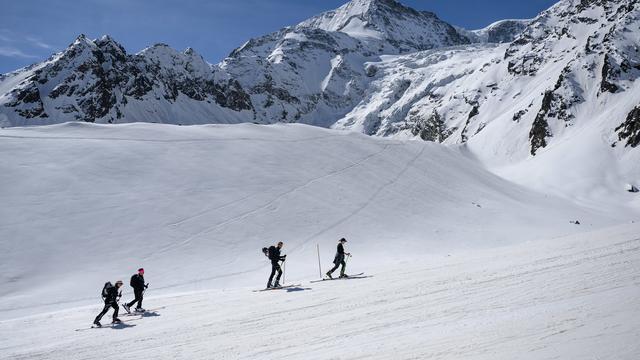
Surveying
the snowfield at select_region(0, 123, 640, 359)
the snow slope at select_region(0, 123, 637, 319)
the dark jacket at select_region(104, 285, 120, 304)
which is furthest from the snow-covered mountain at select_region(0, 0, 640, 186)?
the dark jacket at select_region(104, 285, 120, 304)

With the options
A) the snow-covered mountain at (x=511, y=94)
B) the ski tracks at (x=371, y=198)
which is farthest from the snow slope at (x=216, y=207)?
the snow-covered mountain at (x=511, y=94)

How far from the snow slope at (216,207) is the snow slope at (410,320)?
6511 mm

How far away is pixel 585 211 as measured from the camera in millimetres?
43875

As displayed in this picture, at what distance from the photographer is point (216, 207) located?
99.1 feet

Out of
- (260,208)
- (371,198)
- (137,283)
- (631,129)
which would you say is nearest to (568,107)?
(631,129)

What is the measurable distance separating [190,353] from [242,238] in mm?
17095

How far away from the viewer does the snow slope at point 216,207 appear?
22938 mm

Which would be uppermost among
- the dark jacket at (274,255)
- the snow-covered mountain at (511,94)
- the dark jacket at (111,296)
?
the snow-covered mountain at (511,94)

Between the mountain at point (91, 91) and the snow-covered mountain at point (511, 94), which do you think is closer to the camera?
the snow-covered mountain at point (511, 94)

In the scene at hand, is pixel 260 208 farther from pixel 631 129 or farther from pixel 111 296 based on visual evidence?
pixel 631 129

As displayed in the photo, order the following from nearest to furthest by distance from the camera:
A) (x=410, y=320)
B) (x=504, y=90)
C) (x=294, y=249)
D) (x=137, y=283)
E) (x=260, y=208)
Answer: (x=410, y=320) < (x=137, y=283) < (x=294, y=249) < (x=260, y=208) < (x=504, y=90)

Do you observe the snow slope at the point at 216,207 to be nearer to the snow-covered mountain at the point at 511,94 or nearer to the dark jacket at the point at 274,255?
the dark jacket at the point at 274,255

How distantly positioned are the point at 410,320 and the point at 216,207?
68.9 feet

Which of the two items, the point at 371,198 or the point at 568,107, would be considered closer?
the point at 371,198
